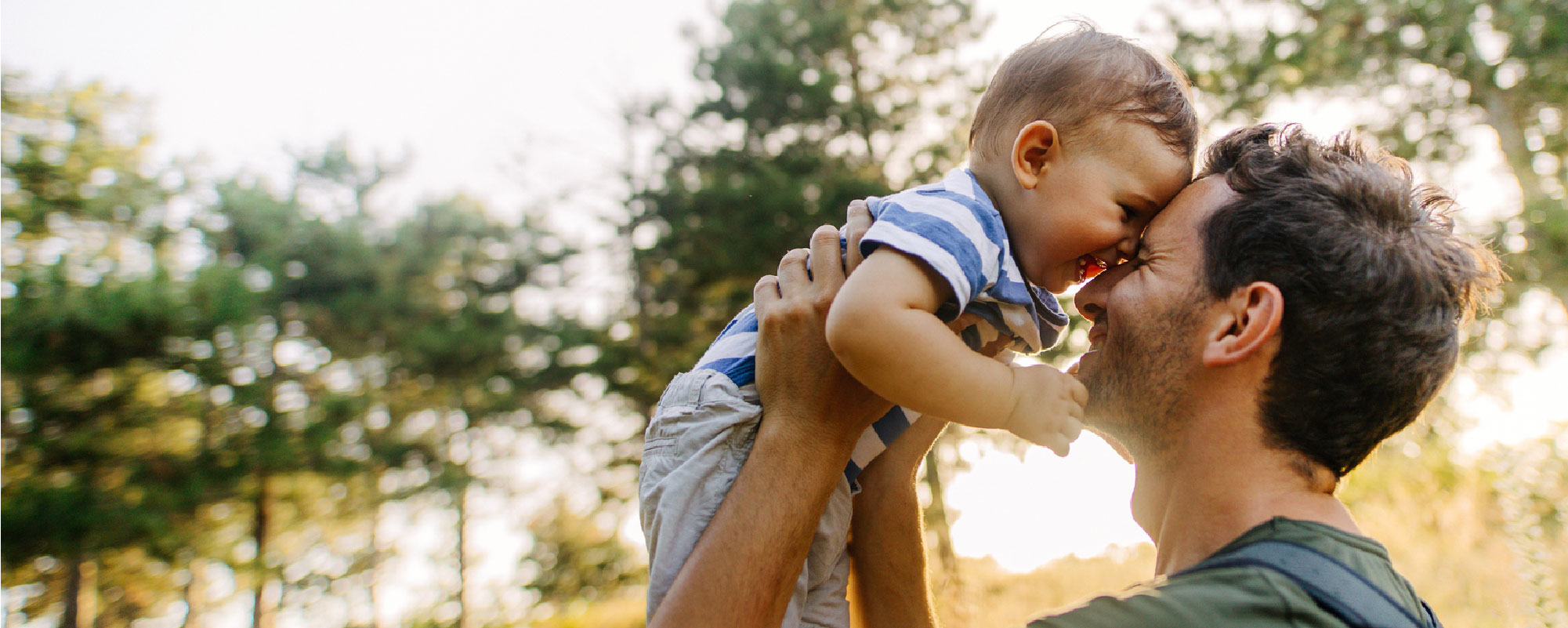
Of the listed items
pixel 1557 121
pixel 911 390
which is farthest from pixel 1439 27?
pixel 911 390

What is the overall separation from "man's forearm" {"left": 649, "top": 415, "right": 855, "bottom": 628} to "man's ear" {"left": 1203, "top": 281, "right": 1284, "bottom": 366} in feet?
2.41

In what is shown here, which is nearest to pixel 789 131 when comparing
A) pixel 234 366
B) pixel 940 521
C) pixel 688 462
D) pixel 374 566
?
pixel 940 521

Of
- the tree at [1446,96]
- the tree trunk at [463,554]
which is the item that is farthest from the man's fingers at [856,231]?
the tree trunk at [463,554]

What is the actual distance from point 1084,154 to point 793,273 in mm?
638

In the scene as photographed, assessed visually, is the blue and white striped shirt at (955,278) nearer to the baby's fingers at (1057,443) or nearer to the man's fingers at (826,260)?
the man's fingers at (826,260)

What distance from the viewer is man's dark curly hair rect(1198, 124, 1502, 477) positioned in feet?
5.18

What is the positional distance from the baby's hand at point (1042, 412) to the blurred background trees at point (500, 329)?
3.34 metres

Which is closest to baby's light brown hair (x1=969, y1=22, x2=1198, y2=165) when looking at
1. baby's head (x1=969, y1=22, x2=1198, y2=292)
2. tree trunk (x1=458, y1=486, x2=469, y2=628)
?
baby's head (x1=969, y1=22, x2=1198, y2=292)

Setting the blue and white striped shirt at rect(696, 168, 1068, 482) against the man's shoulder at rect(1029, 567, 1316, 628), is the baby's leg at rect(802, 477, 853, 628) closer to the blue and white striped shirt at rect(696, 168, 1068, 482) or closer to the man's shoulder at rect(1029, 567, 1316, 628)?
the blue and white striped shirt at rect(696, 168, 1068, 482)

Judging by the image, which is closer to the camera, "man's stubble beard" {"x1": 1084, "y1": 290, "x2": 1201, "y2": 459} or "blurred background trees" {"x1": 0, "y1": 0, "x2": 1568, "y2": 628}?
"man's stubble beard" {"x1": 1084, "y1": 290, "x2": 1201, "y2": 459}

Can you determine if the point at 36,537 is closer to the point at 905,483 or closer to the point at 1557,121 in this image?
the point at 905,483

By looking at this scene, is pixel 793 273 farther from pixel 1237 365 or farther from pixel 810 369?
pixel 1237 365

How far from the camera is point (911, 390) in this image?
1395 mm

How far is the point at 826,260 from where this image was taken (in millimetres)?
1706
